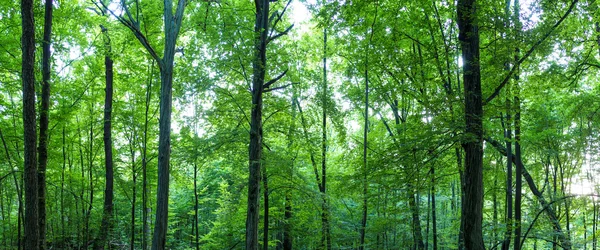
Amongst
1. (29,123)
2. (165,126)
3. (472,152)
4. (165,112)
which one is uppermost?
(165,112)

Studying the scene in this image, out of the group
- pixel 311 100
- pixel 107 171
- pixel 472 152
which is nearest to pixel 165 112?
pixel 311 100

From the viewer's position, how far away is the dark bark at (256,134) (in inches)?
347

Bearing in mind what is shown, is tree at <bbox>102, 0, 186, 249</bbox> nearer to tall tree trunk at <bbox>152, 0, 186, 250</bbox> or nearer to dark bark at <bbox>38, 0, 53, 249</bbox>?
tall tree trunk at <bbox>152, 0, 186, 250</bbox>

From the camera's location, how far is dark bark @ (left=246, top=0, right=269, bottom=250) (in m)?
8.81

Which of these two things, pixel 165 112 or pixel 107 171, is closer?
pixel 165 112

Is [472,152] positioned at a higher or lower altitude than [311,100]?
lower

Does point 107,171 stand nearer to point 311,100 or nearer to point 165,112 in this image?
point 165,112

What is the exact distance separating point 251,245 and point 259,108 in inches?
125

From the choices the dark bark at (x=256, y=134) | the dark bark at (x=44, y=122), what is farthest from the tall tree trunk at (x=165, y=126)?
the dark bark at (x=44, y=122)

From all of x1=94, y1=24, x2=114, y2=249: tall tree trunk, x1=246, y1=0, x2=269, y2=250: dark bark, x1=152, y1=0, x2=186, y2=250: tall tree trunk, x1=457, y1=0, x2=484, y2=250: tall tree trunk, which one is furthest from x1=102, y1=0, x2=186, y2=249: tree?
x1=457, y1=0, x2=484, y2=250: tall tree trunk

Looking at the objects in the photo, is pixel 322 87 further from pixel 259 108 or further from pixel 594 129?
pixel 594 129

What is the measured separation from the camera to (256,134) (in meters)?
9.06

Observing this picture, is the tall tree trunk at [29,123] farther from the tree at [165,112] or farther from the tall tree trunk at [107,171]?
the tall tree trunk at [107,171]

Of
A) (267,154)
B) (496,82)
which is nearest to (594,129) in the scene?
(496,82)
